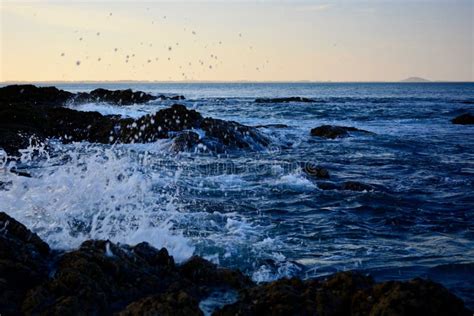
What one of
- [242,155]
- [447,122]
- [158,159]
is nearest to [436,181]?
[242,155]

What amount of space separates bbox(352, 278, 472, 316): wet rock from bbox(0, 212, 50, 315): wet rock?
2717 millimetres

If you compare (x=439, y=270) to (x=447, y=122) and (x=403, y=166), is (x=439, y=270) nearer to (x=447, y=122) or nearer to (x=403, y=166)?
(x=403, y=166)

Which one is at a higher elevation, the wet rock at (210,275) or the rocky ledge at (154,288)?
the rocky ledge at (154,288)

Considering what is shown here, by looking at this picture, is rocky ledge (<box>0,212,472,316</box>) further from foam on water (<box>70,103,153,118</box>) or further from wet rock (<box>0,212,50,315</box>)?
foam on water (<box>70,103,153,118</box>)

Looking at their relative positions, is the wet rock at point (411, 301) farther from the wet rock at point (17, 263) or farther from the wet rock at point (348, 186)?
the wet rock at point (348, 186)

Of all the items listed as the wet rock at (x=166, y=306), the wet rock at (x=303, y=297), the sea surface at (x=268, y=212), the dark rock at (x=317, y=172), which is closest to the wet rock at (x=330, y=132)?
the sea surface at (x=268, y=212)

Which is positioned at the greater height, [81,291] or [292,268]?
[81,291]

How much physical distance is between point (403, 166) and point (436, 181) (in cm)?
249

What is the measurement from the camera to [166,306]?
12.9 ft

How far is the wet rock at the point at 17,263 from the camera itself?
14.4ft

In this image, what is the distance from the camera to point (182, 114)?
67.8 ft

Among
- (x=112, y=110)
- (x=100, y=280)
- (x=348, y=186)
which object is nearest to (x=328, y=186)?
(x=348, y=186)

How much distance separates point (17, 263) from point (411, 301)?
10.9ft

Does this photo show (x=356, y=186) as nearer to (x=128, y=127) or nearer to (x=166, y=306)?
(x=166, y=306)
